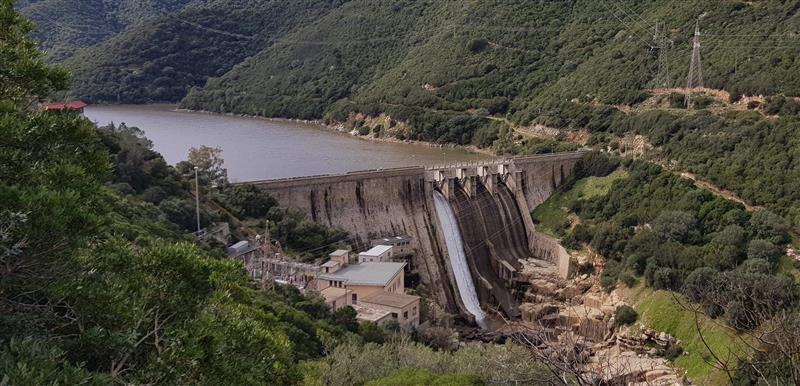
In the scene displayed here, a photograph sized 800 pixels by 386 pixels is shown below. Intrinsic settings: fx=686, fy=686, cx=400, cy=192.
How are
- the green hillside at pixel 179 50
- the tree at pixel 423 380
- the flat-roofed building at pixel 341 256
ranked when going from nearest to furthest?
1. the tree at pixel 423 380
2. the flat-roofed building at pixel 341 256
3. the green hillside at pixel 179 50

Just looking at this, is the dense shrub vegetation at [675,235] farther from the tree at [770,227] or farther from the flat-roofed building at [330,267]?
the flat-roofed building at [330,267]

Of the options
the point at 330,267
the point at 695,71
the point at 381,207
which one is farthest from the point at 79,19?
the point at 330,267

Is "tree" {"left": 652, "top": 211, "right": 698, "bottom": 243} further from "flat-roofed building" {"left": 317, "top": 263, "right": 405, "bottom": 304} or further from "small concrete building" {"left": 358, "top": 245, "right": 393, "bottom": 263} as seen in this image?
"flat-roofed building" {"left": 317, "top": 263, "right": 405, "bottom": 304}

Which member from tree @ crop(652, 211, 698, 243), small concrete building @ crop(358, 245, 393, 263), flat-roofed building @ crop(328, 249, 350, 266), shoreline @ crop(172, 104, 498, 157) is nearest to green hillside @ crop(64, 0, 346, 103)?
shoreline @ crop(172, 104, 498, 157)

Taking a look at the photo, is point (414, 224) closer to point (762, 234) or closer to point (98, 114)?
point (762, 234)

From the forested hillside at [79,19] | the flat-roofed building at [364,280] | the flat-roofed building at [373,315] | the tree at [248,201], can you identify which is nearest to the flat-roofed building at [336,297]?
the flat-roofed building at [364,280]
